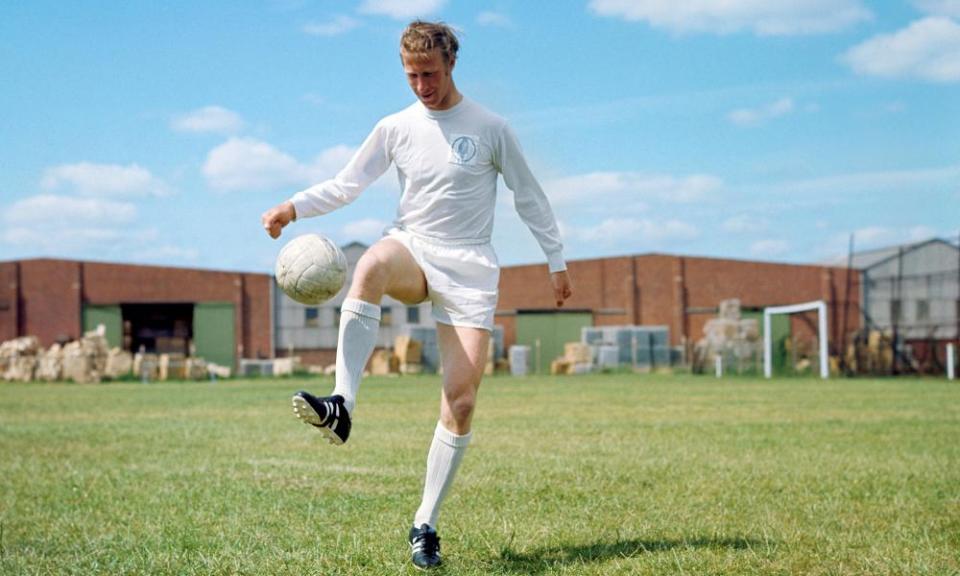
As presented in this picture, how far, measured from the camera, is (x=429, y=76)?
473cm

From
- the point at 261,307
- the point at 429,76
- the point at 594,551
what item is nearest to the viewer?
the point at 429,76

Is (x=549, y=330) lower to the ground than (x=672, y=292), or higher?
lower

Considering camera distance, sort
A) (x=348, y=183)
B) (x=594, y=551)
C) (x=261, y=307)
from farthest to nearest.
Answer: (x=261, y=307), (x=348, y=183), (x=594, y=551)

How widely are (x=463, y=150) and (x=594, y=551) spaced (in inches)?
75.3

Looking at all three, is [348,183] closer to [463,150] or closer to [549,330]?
[463,150]

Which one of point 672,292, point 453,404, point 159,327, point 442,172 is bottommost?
point 453,404

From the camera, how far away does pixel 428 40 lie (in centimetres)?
459

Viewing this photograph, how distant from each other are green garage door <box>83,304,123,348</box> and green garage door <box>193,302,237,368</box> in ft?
11.3

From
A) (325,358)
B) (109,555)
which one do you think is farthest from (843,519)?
(325,358)

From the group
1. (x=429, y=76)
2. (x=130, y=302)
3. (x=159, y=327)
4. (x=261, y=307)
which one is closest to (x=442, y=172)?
(x=429, y=76)

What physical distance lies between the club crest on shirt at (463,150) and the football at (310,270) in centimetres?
67

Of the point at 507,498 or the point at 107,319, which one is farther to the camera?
the point at 107,319

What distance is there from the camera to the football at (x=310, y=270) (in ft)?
15.9

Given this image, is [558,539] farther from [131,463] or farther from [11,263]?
[11,263]
